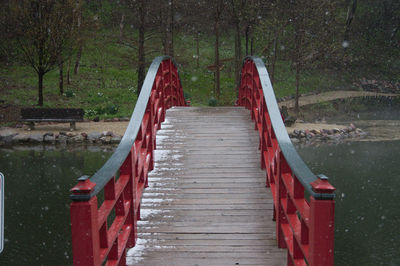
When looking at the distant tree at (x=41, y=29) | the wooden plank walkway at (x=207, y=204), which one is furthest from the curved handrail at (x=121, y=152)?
the distant tree at (x=41, y=29)

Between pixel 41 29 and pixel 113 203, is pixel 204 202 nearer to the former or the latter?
pixel 113 203

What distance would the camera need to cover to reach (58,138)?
14.9 meters

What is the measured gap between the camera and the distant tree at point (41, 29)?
18766mm

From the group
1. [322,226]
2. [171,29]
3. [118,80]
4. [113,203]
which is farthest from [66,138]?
[322,226]

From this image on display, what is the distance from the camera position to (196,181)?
211 inches

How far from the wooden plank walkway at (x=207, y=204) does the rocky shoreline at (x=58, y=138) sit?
26.6 feet

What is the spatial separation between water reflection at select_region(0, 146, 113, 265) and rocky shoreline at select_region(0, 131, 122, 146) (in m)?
0.76

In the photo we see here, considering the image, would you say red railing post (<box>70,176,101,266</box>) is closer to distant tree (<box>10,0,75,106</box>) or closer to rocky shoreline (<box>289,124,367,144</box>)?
rocky shoreline (<box>289,124,367,144</box>)

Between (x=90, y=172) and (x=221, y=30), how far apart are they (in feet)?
78.7

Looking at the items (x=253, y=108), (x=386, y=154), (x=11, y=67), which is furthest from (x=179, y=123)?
(x=11, y=67)

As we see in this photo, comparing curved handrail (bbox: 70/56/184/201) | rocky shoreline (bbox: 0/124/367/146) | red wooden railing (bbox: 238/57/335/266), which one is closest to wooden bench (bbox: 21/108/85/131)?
rocky shoreline (bbox: 0/124/367/146)

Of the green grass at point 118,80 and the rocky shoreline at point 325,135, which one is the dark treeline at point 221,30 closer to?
the green grass at point 118,80

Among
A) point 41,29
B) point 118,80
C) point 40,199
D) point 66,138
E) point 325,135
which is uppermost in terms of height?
point 41,29

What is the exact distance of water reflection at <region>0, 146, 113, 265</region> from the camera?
638cm
